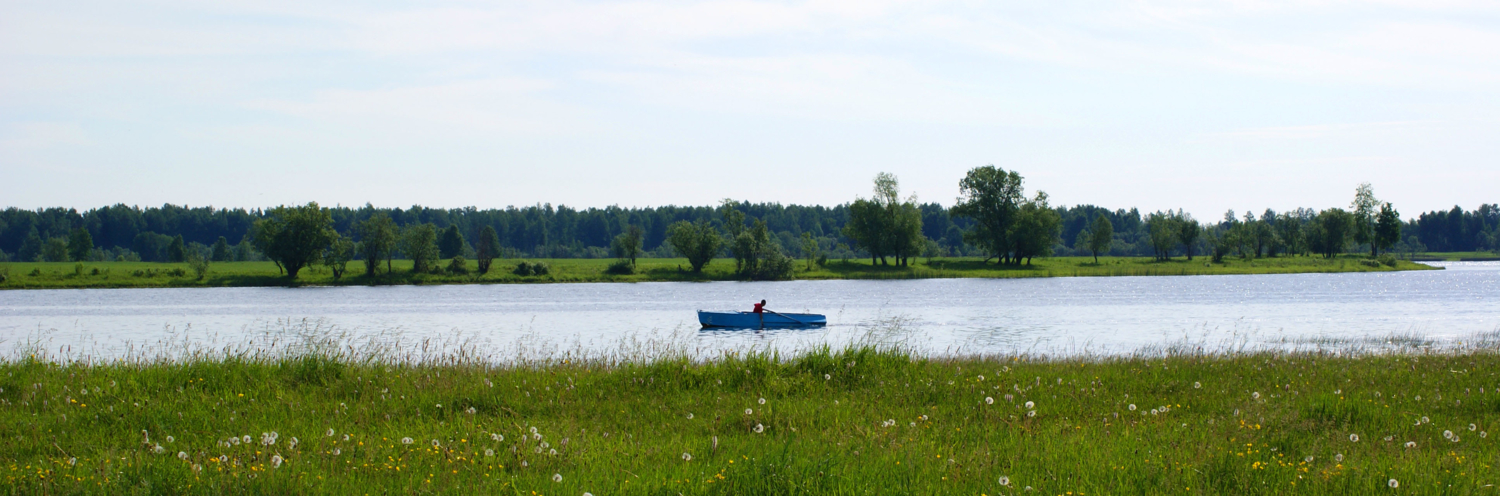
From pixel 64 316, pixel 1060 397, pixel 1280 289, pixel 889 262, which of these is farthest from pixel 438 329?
Answer: pixel 889 262

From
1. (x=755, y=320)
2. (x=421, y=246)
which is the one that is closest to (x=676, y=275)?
(x=421, y=246)

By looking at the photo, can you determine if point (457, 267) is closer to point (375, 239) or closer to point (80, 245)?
point (375, 239)

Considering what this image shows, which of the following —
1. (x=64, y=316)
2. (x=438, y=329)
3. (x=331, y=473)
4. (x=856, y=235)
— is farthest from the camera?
(x=856, y=235)

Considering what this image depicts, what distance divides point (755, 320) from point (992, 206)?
92.5 meters

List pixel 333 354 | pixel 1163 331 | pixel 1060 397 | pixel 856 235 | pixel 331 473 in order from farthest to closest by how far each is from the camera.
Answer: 1. pixel 856 235
2. pixel 1163 331
3. pixel 333 354
4. pixel 1060 397
5. pixel 331 473

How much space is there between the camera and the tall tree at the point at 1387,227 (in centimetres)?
14288

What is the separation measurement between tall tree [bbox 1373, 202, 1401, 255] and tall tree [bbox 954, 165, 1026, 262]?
59270 millimetres

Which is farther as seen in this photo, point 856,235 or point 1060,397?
point 856,235

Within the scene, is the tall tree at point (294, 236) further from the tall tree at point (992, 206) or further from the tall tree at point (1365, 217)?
the tall tree at point (1365, 217)

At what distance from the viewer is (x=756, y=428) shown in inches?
357

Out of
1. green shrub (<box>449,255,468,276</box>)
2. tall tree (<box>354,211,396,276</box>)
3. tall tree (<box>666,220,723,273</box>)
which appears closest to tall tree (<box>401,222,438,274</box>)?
tall tree (<box>354,211,396,276</box>)

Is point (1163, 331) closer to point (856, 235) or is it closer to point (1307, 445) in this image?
point (1307, 445)

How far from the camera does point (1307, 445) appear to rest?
8.13 metres

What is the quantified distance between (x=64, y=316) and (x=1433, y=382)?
62.7 metres
